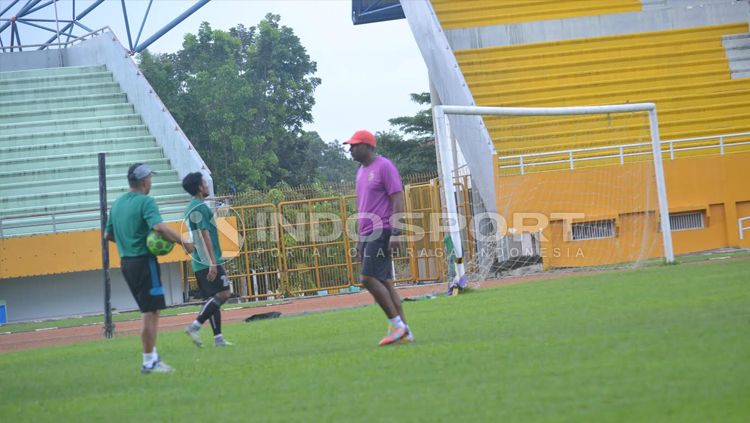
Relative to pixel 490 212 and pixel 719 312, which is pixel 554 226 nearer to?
pixel 490 212

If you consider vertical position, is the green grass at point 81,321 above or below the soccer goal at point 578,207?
below

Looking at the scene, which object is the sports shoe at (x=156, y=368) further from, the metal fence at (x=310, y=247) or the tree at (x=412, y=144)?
the tree at (x=412, y=144)

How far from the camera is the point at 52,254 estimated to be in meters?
26.9

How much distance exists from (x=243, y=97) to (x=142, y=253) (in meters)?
46.1

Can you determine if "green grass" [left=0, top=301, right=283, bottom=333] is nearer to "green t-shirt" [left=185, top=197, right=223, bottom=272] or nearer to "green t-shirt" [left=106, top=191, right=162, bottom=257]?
"green t-shirt" [left=185, top=197, right=223, bottom=272]

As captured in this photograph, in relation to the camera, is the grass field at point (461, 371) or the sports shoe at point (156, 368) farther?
the sports shoe at point (156, 368)

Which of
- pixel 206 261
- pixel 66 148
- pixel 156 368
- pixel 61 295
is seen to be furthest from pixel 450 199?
pixel 66 148

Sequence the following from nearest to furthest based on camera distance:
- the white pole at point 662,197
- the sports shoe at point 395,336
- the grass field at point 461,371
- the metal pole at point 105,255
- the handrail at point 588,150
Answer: the grass field at point 461,371 → the sports shoe at point 395,336 → the metal pole at point 105,255 → the white pole at point 662,197 → the handrail at point 588,150

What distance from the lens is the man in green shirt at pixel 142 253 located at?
9523 millimetres

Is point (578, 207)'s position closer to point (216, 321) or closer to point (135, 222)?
point (216, 321)

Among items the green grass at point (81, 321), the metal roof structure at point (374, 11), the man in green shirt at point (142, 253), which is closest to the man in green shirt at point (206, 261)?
the man in green shirt at point (142, 253)

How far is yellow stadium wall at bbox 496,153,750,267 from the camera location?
23.1 meters

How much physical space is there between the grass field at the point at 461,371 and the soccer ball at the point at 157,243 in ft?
3.57

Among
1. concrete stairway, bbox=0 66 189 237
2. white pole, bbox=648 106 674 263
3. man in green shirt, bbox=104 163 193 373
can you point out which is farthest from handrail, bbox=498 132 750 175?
man in green shirt, bbox=104 163 193 373
